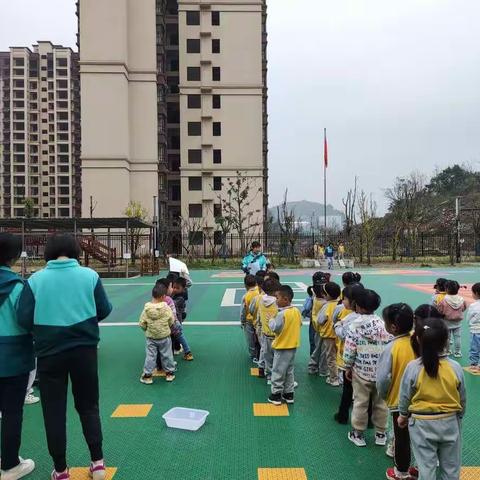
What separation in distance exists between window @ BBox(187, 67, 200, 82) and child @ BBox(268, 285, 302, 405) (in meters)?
42.5

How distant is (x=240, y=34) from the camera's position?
4322 cm

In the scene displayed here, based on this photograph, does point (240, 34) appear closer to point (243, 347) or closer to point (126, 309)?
point (126, 309)

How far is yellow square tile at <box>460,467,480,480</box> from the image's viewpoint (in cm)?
323

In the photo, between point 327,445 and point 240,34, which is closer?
point 327,445

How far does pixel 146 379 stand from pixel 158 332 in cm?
57

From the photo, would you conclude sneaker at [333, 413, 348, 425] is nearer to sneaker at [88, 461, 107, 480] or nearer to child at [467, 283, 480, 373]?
sneaker at [88, 461, 107, 480]

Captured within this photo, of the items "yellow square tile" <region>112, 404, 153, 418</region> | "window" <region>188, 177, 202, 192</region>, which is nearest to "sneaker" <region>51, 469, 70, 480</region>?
"yellow square tile" <region>112, 404, 153, 418</region>

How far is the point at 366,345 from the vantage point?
3.66 metres

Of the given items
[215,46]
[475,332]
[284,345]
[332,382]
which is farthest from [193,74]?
[284,345]

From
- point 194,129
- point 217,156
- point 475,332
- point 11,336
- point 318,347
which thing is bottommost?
point 318,347

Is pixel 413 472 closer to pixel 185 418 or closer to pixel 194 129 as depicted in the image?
pixel 185 418

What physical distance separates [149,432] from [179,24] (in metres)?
46.0

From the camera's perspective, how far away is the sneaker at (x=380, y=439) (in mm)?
3756

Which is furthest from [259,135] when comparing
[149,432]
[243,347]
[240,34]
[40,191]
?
[40,191]
